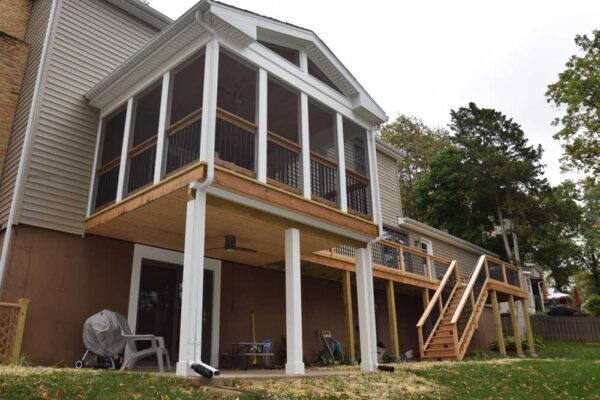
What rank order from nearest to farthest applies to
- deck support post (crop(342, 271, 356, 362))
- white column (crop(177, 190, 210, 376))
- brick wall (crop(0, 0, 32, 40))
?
white column (crop(177, 190, 210, 376)) < brick wall (crop(0, 0, 32, 40)) < deck support post (crop(342, 271, 356, 362))

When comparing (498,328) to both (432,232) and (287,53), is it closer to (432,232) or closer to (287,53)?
(432,232)

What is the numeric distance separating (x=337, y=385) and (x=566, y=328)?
19.1 metres

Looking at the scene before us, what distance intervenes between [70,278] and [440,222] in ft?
79.7

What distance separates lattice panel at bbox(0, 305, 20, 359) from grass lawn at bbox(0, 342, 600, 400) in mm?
1268

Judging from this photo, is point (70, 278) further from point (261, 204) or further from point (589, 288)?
point (589, 288)

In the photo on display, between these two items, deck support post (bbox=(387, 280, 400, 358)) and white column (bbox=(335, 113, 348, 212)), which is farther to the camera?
deck support post (bbox=(387, 280, 400, 358))

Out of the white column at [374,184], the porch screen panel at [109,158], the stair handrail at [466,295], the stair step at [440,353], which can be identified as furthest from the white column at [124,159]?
the stair step at [440,353]

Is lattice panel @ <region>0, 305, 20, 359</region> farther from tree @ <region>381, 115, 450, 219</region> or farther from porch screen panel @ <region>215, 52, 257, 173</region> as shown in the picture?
tree @ <region>381, 115, 450, 219</region>

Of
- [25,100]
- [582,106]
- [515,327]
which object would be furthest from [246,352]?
[582,106]

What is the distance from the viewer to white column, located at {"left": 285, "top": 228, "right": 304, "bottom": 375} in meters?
6.84

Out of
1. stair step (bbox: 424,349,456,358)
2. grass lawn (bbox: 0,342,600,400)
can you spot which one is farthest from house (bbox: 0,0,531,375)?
stair step (bbox: 424,349,456,358)

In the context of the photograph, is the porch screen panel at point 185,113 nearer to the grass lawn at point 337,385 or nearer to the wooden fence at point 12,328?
the wooden fence at point 12,328

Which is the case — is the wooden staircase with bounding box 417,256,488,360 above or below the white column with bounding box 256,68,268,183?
below

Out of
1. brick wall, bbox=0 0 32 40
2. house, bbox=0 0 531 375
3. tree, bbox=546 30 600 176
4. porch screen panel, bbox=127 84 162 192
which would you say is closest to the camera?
house, bbox=0 0 531 375
